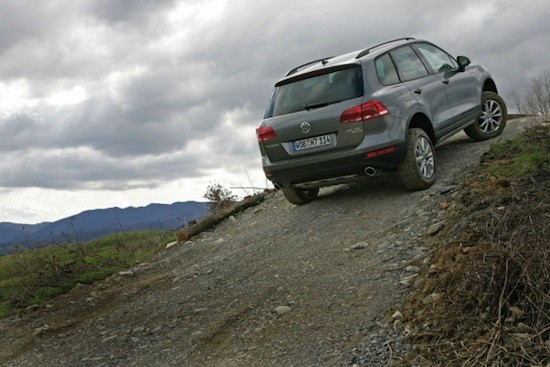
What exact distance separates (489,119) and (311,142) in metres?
4.28

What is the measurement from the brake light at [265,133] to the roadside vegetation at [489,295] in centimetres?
331

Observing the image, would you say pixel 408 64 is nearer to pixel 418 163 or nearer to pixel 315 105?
pixel 418 163

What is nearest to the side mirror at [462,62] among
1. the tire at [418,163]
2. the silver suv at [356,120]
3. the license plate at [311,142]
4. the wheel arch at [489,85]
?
the silver suv at [356,120]

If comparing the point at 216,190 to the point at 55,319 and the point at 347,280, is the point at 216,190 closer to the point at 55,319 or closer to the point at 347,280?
the point at 55,319

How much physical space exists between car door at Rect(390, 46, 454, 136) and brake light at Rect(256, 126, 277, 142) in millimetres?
2052

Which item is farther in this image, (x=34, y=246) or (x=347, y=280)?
(x=34, y=246)

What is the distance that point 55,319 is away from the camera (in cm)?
A: 754

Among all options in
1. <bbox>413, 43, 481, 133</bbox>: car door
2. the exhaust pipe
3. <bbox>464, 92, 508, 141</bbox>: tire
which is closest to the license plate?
the exhaust pipe

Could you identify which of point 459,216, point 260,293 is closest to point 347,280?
point 260,293

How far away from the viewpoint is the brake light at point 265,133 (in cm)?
833

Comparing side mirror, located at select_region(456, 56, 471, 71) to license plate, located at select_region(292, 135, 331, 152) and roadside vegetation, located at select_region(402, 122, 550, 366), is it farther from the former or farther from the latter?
roadside vegetation, located at select_region(402, 122, 550, 366)

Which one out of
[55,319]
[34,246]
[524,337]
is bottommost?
[524,337]

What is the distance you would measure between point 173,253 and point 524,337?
6947 mm

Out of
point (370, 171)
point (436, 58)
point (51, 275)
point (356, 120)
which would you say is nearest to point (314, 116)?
point (356, 120)
